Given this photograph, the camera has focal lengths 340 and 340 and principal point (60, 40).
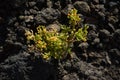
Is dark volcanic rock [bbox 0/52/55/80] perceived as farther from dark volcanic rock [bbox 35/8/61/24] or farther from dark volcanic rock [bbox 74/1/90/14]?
dark volcanic rock [bbox 74/1/90/14]

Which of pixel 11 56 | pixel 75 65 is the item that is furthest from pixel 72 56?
pixel 11 56

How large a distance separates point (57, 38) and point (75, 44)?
0.43 meters

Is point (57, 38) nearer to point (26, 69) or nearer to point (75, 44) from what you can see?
point (75, 44)

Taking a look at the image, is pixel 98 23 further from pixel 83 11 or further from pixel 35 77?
pixel 35 77

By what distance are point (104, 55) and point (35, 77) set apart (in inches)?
33.9

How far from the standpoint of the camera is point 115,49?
405 centimetres

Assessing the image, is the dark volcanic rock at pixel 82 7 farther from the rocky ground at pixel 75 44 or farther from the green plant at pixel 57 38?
the green plant at pixel 57 38

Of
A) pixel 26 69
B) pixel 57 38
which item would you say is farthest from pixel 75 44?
pixel 26 69

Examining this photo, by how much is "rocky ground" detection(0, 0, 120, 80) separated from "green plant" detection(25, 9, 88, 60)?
6.7 inches

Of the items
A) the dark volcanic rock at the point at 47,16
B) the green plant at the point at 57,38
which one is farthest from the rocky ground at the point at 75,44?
the green plant at the point at 57,38

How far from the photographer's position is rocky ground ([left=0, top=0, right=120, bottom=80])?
384 centimetres

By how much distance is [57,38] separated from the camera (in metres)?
3.62

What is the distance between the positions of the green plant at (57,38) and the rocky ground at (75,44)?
0.56 feet

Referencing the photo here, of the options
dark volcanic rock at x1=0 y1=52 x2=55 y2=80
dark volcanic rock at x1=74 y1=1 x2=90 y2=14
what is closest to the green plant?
dark volcanic rock at x1=0 y1=52 x2=55 y2=80
